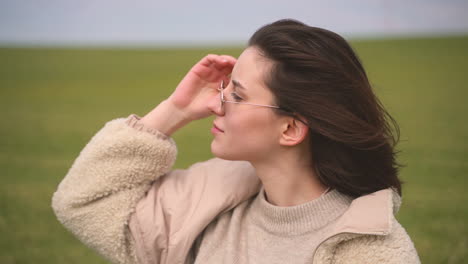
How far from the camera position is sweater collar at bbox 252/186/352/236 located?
197cm

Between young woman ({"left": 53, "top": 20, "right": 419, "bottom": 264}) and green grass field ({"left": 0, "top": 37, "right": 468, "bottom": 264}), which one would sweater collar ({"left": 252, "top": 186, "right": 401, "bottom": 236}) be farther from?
green grass field ({"left": 0, "top": 37, "right": 468, "bottom": 264})

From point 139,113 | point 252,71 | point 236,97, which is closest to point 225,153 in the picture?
point 236,97

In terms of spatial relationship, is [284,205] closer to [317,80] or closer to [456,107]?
[317,80]

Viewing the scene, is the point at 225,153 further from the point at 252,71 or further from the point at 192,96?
the point at 192,96

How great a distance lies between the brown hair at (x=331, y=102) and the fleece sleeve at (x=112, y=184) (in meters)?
0.60

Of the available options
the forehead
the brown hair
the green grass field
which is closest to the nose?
the forehead

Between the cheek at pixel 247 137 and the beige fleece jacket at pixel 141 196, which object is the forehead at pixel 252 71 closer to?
the cheek at pixel 247 137

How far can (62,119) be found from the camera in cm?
1190

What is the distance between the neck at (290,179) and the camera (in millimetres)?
2055

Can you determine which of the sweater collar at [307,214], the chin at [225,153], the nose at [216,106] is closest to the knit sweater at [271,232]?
the sweater collar at [307,214]

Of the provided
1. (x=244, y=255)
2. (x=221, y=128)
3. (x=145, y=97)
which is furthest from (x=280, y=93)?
(x=145, y=97)

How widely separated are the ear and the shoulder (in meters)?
0.41

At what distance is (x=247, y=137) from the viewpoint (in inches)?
78.4

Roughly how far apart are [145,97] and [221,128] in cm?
1528
